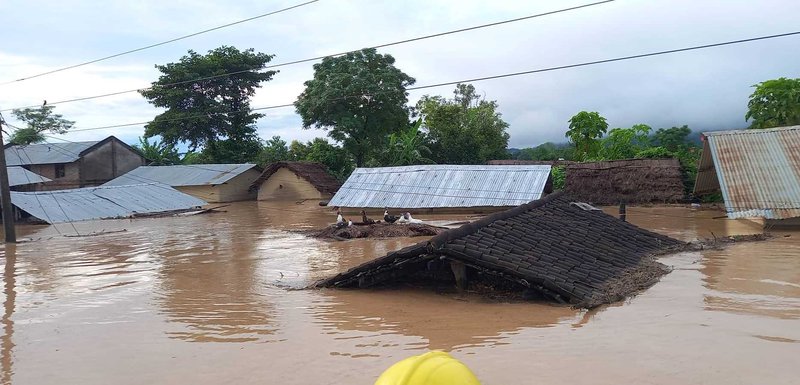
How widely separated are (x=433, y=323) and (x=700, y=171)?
20284 millimetres

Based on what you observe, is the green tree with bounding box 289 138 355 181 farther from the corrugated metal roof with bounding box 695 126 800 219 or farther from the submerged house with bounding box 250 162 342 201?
the corrugated metal roof with bounding box 695 126 800 219

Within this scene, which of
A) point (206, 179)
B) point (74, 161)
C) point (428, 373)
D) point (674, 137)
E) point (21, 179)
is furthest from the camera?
point (74, 161)

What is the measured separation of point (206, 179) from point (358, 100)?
11640mm

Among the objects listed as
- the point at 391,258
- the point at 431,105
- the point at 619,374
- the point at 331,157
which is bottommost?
the point at 619,374

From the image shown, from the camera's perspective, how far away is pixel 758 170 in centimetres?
1892

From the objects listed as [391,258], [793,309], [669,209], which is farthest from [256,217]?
[793,309]

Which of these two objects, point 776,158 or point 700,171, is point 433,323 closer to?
point 776,158

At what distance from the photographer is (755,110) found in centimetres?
2988

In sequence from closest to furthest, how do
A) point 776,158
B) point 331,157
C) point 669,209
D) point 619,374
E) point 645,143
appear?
point 619,374
point 776,158
point 669,209
point 645,143
point 331,157

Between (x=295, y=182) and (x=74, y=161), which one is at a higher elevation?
(x=74, y=161)

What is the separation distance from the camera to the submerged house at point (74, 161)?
41072 mm

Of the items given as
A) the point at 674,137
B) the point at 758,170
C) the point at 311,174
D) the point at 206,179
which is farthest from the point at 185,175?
the point at 758,170

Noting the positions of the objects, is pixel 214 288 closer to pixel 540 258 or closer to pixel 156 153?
pixel 540 258

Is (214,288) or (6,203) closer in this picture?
(214,288)
